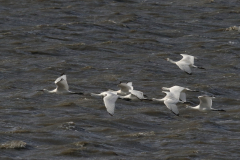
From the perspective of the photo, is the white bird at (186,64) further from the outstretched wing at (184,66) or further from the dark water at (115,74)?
the dark water at (115,74)

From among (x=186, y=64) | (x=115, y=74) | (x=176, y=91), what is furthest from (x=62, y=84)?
(x=115, y=74)

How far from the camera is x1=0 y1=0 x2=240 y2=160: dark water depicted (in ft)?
71.1

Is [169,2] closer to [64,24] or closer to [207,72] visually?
[64,24]

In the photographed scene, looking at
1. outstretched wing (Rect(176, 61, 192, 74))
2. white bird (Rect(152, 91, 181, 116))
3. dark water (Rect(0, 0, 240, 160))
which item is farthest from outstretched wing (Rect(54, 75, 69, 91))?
outstretched wing (Rect(176, 61, 192, 74))

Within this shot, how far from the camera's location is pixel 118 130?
23281 mm

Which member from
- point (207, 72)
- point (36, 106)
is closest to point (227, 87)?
point (207, 72)

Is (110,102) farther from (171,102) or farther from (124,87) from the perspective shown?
(124,87)

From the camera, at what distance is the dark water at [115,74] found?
21656 millimetres

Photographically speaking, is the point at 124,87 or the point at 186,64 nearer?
the point at 124,87

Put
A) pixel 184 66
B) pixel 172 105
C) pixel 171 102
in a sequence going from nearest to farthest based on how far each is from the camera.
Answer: pixel 172 105, pixel 171 102, pixel 184 66

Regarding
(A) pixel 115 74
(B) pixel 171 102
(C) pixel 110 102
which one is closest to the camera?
(C) pixel 110 102

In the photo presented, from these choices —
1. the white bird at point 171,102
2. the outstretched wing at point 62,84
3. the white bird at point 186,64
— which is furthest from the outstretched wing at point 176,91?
the outstretched wing at point 62,84

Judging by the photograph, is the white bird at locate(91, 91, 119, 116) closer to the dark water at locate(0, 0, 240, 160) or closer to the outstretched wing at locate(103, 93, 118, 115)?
the outstretched wing at locate(103, 93, 118, 115)

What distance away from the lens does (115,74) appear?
30.1 metres
